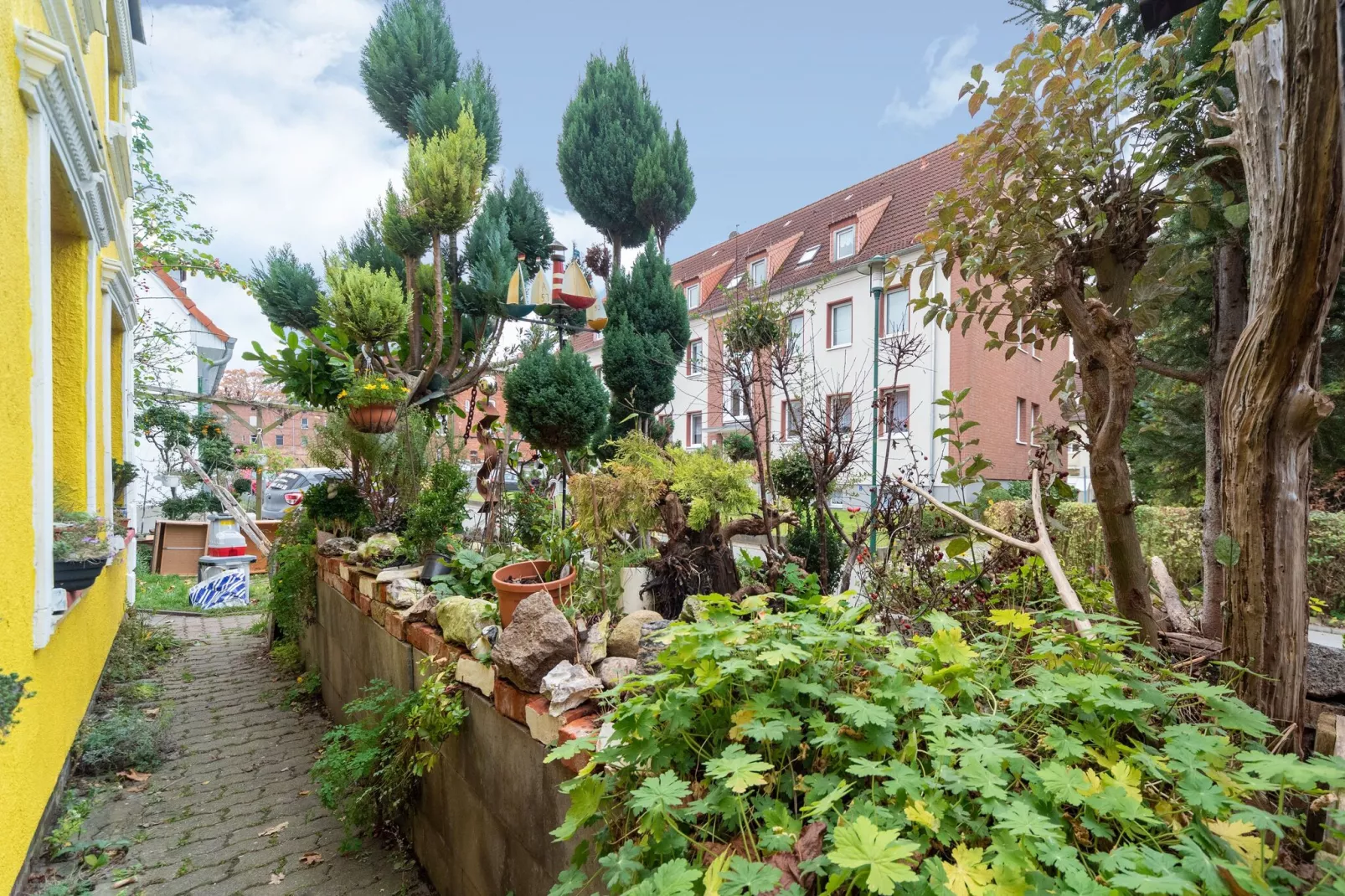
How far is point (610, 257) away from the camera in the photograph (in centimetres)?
1010

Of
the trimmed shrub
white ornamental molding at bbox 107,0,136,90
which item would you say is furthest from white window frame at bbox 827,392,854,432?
white ornamental molding at bbox 107,0,136,90

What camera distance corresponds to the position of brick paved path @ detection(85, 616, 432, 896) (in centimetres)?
272

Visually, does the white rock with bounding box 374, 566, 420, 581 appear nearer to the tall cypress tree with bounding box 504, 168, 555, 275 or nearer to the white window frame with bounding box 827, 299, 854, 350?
the tall cypress tree with bounding box 504, 168, 555, 275

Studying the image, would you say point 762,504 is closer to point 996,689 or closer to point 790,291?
point 996,689

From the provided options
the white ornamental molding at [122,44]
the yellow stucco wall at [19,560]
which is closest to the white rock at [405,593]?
the yellow stucco wall at [19,560]

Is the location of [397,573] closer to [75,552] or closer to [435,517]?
[435,517]

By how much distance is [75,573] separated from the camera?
254cm

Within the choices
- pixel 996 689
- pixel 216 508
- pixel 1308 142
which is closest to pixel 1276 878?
pixel 996 689

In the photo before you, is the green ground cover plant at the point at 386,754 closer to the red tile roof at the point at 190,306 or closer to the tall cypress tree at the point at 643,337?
the tall cypress tree at the point at 643,337

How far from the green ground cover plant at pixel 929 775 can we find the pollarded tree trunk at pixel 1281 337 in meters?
0.19

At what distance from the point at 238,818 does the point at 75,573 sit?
5.13 ft

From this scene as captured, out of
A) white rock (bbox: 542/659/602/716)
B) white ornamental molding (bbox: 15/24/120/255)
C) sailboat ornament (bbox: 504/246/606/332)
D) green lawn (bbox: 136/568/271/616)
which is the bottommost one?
green lawn (bbox: 136/568/271/616)

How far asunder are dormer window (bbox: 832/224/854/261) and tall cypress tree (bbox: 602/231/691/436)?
8.19 m

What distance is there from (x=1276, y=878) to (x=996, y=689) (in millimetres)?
517
